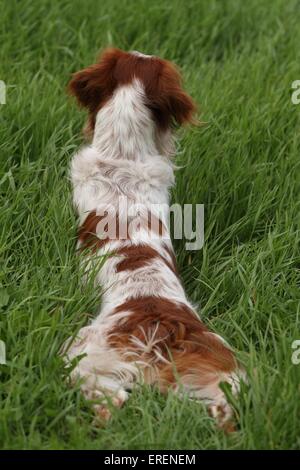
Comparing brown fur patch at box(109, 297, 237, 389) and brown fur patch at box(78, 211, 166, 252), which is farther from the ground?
brown fur patch at box(78, 211, 166, 252)

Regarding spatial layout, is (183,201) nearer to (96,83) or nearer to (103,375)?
(96,83)

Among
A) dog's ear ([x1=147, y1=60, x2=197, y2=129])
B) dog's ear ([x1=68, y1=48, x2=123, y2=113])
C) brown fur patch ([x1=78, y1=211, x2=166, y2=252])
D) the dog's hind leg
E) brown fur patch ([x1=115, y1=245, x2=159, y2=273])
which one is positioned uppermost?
dog's ear ([x1=68, y1=48, x2=123, y2=113])

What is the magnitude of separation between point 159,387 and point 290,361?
1.81 feet

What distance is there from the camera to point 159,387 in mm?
3719

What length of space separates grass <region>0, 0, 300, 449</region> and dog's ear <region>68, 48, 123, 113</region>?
17.2 inches

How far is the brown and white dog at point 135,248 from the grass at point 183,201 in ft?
0.31

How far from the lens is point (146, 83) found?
4.54 m

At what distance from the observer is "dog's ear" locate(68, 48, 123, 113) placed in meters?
4.60

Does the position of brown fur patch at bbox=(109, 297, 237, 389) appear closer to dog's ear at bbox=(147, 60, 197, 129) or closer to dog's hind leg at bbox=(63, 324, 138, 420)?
dog's hind leg at bbox=(63, 324, 138, 420)

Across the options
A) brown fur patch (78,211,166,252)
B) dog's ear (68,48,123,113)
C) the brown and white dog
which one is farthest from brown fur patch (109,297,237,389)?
dog's ear (68,48,123,113)

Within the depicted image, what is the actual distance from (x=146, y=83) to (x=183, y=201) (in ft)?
2.43

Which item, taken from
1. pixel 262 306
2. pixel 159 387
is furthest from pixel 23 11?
pixel 159 387

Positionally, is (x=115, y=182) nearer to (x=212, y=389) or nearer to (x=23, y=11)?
(x=212, y=389)
